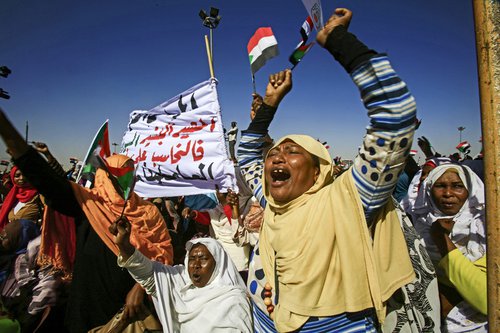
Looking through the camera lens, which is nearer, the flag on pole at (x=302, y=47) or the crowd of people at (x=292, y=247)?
the crowd of people at (x=292, y=247)

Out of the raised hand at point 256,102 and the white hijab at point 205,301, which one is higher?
the raised hand at point 256,102

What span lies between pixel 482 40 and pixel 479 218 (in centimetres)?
195

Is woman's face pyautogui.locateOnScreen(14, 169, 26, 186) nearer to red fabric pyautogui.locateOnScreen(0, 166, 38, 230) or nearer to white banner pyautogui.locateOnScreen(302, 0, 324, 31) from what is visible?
red fabric pyautogui.locateOnScreen(0, 166, 38, 230)

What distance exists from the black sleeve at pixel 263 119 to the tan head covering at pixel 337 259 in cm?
67

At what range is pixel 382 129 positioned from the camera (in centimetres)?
124

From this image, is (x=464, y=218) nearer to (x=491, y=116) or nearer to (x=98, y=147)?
(x=491, y=116)

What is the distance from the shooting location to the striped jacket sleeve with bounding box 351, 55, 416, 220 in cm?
119

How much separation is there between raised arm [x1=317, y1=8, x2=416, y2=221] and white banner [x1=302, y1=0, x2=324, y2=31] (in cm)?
19

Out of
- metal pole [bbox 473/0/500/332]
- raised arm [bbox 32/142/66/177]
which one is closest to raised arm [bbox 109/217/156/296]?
raised arm [bbox 32/142/66/177]

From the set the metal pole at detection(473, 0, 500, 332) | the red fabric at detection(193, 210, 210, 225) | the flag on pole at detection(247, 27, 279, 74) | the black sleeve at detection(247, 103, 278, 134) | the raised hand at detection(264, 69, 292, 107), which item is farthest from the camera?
the red fabric at detection(193, 210, 210, 225)

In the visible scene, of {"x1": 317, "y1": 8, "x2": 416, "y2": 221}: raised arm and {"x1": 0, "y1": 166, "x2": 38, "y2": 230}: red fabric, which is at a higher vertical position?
{"x1": 317, "y1": 8, "x2": 416, "y2": 221}: raised arm

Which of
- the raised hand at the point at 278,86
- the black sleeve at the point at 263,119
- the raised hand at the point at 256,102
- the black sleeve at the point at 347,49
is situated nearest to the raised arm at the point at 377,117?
the black sleeve at the point at 347,49

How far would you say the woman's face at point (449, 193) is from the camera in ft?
8.45

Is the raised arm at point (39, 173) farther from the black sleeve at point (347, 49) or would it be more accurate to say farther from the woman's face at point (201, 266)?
the black sleeve at point (347, 49)
